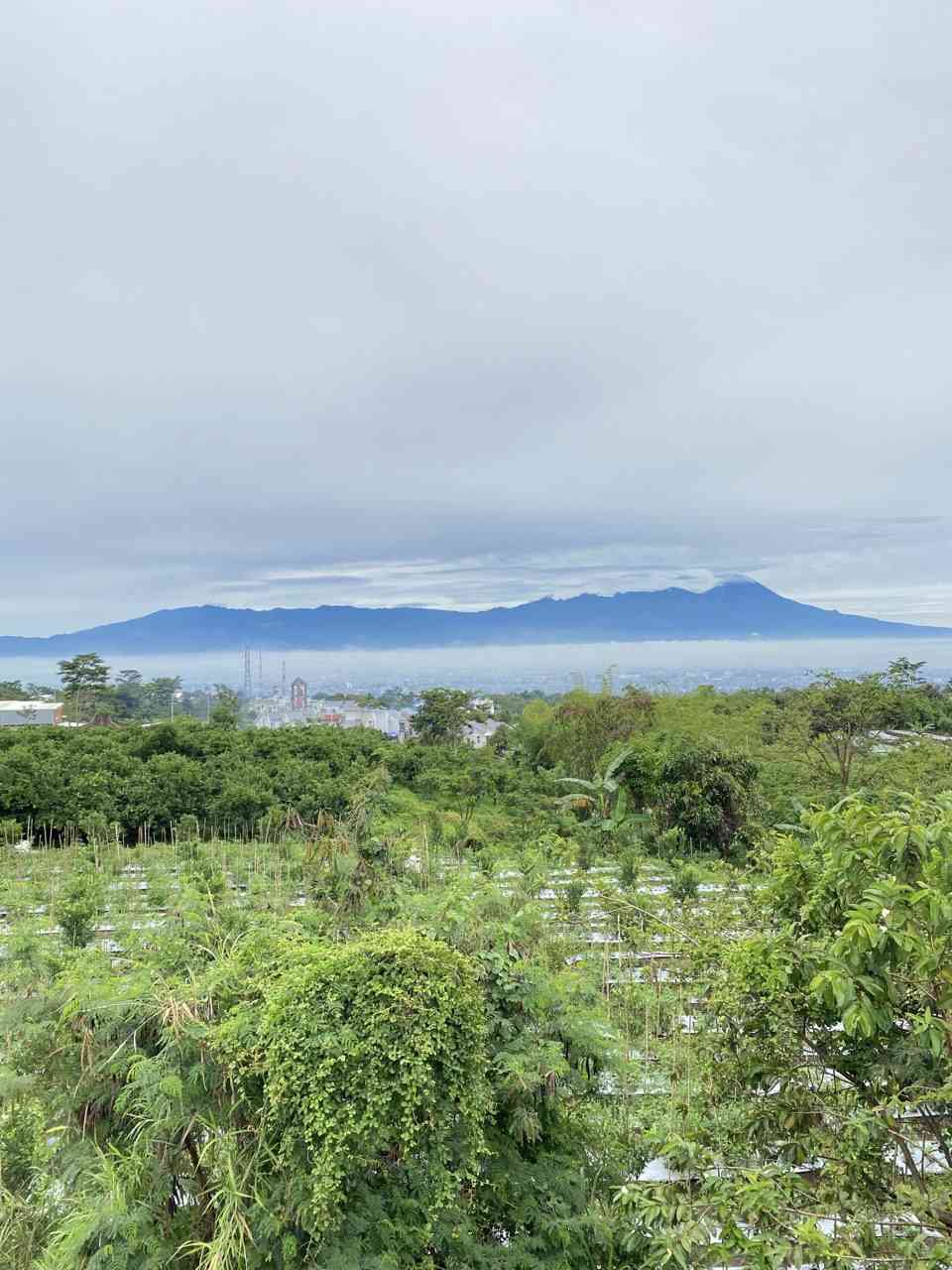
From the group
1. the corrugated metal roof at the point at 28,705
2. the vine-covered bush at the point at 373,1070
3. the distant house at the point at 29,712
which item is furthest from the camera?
the corrugated metal roof at the point at 28,705

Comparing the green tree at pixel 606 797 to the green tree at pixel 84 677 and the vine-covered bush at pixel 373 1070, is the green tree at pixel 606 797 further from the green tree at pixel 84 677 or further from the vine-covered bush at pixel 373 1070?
the green tree at pixel 84 677

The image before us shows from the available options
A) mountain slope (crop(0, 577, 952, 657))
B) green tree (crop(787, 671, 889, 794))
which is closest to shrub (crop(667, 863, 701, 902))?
green tree (crop(787, 671, 889, 794))

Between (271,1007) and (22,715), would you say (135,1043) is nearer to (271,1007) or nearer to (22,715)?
(271,1007)

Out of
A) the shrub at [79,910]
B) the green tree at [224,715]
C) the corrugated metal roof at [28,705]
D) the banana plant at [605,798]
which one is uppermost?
the green tree at [224,715]

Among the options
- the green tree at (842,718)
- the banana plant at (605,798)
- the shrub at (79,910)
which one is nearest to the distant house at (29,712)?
the banana plant at (605,798)

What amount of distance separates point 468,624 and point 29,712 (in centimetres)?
6317

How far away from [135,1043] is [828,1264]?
1919 mm

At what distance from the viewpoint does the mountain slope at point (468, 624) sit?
70.6 metres

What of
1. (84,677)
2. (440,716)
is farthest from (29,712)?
(440,716)

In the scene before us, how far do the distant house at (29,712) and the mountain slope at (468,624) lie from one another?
154 ft

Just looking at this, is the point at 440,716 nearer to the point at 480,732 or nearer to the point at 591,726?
the point at 480,732

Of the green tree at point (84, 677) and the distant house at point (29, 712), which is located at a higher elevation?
the green tree at point (84, 677)

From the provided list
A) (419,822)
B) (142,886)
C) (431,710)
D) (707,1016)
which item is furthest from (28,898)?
(431,710)

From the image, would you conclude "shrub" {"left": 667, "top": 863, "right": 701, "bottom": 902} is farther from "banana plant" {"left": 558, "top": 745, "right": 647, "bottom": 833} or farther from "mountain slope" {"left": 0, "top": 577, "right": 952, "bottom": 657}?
"mountain slope" {"left": 0, "top": 577, "right": 952, "bottom": 657}
